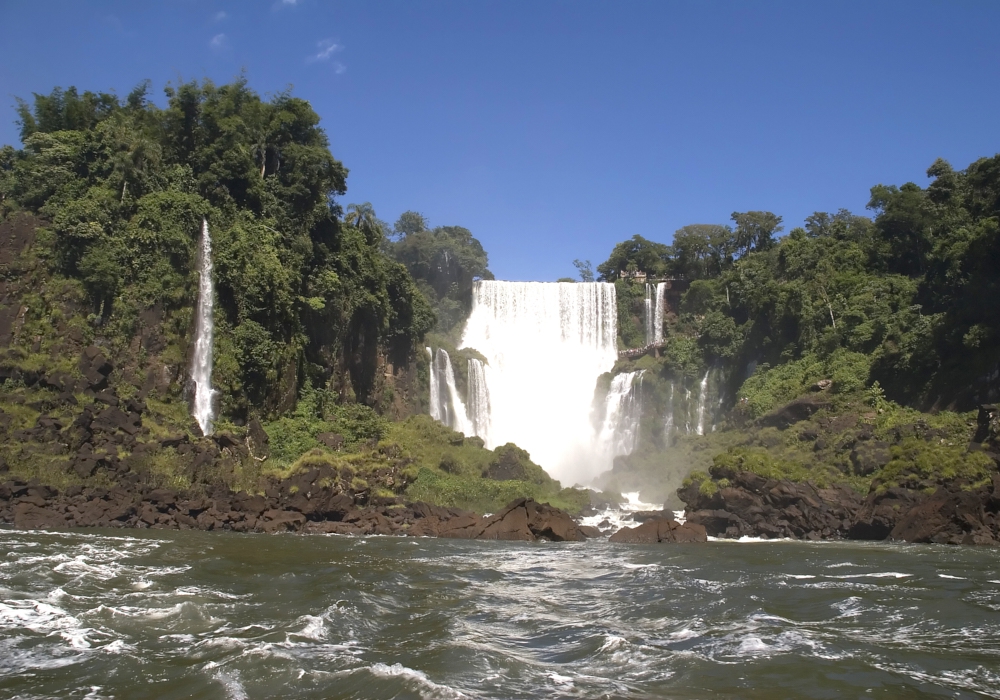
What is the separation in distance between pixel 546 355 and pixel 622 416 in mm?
7976

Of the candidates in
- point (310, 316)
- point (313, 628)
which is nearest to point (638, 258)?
point (310, 316)

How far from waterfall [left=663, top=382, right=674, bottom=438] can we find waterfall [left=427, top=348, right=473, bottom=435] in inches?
459

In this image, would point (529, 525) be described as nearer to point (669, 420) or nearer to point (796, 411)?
point (796, 411)

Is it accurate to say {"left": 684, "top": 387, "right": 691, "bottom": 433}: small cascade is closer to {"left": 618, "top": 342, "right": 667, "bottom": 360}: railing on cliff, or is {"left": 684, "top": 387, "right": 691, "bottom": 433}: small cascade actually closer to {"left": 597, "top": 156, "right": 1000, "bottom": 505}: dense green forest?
{"left": 597, "top": 156, "right": 1000, "bottom": 505}: dense green forest

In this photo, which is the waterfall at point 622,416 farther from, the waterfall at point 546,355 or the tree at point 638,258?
the tree at point 638,258

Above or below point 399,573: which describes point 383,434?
above

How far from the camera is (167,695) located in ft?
22.4

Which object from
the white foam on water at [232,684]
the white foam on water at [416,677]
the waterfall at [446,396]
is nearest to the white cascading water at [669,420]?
the waterfall at [446,396]

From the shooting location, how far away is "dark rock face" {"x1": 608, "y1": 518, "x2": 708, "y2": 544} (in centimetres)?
2139

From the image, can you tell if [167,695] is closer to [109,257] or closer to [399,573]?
[399,573]

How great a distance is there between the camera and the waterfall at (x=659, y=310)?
56.5 meters

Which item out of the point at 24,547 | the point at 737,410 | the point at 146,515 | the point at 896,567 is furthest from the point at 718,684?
the point at 737,410

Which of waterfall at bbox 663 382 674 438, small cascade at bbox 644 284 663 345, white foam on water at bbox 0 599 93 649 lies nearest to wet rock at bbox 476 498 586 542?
white foam on water at bbox 0 599 93 649

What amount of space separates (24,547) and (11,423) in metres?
9.56
